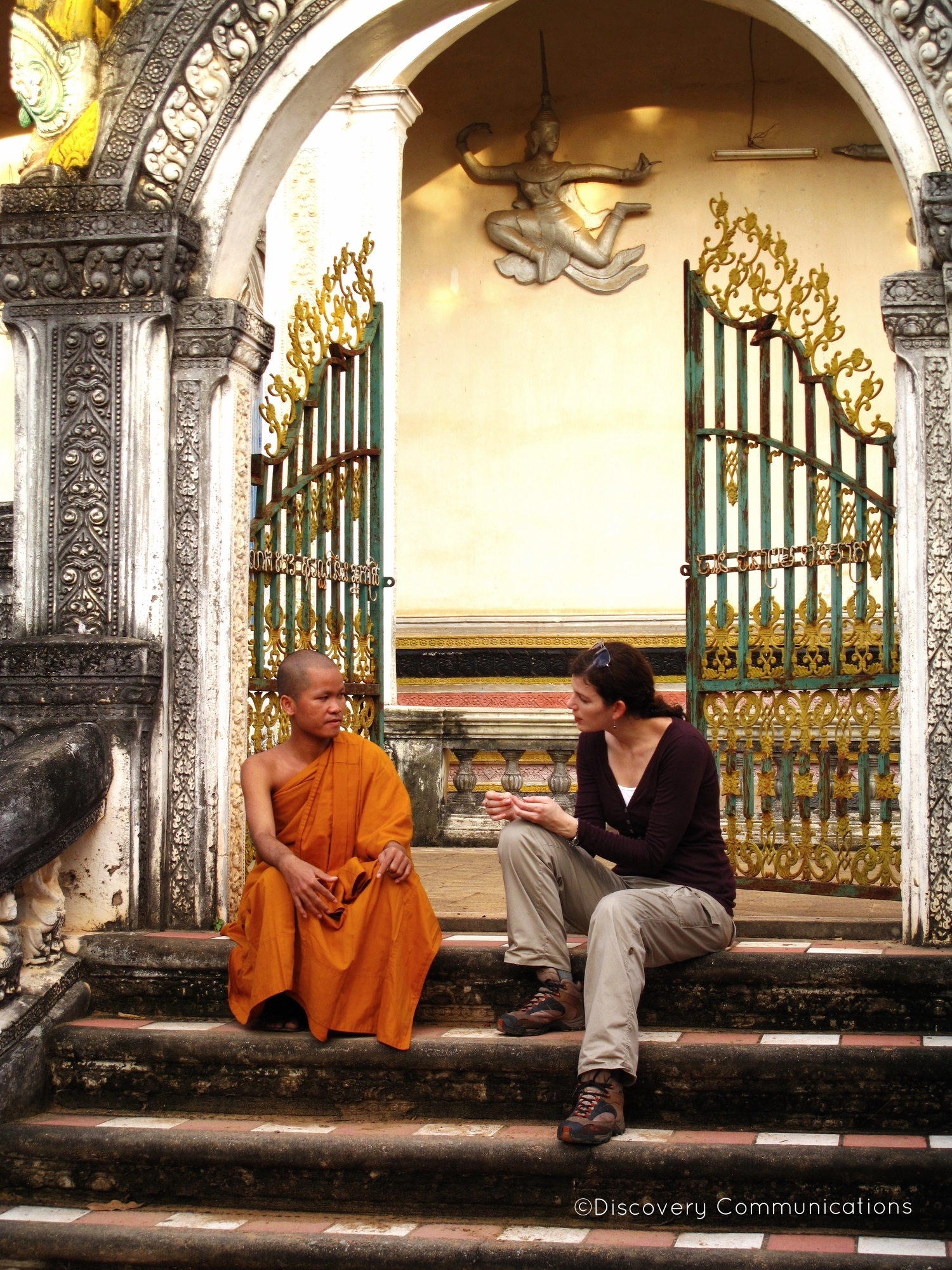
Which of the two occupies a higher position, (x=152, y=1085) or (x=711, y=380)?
(x=711, y=380)

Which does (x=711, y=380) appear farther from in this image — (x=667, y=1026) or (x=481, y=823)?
(x=667, y=1026)

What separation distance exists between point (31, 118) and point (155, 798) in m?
2.46

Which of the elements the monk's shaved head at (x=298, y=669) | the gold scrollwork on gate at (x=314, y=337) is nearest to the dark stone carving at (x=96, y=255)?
the gold scrollwork on gate at (x=314, y=337)

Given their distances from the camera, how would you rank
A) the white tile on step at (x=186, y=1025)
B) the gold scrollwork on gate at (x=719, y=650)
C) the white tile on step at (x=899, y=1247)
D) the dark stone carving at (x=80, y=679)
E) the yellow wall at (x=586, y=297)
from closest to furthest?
the white tile on step at (x=899, y=1247), the white tile on step at (x=186, y=1025), the dark stone carving at (x=80, y=679), the gold scrollwork on gate at (x=719, y=650), the yellow wall at (x=586, y=297)

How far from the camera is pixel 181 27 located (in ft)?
17.9

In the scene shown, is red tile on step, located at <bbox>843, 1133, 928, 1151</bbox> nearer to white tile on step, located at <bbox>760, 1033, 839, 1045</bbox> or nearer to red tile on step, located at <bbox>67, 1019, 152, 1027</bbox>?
white tile on step, located at <bbox>760, 1033, 839, 1045</bbox>

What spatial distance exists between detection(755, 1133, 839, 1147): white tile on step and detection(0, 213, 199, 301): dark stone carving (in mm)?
3381

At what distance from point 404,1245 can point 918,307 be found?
125 inches

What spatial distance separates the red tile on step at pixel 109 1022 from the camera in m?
4.80

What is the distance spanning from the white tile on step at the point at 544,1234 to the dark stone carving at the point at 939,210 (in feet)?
10.1

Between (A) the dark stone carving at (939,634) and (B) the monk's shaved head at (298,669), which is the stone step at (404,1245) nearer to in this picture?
(A) the dark stone carving at (939,634)

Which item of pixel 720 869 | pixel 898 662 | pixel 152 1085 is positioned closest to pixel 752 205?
pixel 898 662

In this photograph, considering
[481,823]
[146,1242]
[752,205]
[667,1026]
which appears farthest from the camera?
[752,205]

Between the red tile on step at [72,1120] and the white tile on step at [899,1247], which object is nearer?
the white tile on step at [899,1247]
